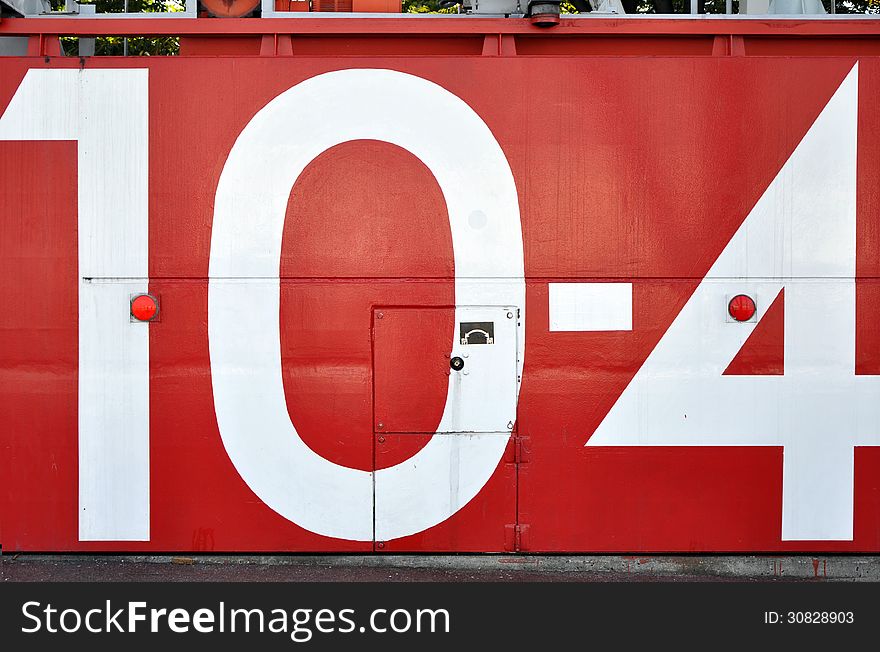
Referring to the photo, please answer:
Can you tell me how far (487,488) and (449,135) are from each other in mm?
1593

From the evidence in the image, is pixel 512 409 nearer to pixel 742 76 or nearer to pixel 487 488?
pixel 487 488

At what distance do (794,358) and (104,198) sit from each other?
316 cm

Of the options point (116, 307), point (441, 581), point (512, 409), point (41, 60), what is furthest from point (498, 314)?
point (41, 60)

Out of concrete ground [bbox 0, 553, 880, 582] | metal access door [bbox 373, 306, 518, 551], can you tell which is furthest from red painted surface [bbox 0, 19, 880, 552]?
concrete ground [bbox 0, 553, 880, 582]

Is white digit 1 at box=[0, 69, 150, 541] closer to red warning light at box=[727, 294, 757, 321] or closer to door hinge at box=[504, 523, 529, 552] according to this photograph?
door hinge at box=[504, 523, 529, 552]

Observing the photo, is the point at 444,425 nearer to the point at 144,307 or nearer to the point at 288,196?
the point at 288,196

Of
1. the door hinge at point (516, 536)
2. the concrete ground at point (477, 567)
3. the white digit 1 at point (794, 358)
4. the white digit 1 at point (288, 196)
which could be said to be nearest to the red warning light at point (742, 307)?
the white digit 1 at point (794, 358)

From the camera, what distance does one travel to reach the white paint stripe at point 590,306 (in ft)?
12.3

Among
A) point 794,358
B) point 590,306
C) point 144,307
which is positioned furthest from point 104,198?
point 794,358

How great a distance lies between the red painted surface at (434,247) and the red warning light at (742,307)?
11 cm

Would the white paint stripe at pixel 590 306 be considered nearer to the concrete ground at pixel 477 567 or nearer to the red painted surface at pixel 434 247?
the red painted surface at pixel 434 247

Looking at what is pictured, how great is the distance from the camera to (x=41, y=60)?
3.73 metres

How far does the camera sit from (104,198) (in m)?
3.75

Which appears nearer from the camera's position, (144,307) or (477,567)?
(144,307)
